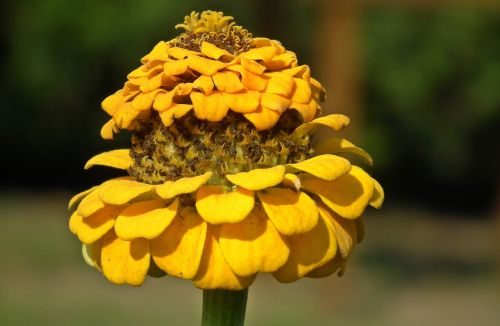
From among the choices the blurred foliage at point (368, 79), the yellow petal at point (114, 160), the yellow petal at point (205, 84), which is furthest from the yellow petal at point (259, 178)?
the blurred foliage at point (368, 79)

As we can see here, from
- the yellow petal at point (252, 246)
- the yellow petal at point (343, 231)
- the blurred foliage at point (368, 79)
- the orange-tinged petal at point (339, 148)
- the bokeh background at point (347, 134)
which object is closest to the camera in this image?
the yellow petal at point (252, 246)

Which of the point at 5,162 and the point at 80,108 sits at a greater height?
the point at 80,108

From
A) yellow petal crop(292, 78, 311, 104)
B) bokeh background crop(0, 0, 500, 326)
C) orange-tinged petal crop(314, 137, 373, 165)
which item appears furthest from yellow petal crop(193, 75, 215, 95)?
bokeh background crop(0, 0, 500, 326)

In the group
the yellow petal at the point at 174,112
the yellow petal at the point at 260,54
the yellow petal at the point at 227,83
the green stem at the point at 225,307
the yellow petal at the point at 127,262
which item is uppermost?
the yellow petal at the point at 260,54

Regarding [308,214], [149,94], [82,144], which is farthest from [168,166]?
[82,144]

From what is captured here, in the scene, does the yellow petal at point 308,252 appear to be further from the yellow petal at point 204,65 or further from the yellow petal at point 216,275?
the yellow petal at point 204,65

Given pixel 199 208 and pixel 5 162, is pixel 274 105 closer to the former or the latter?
pixel 199 208
